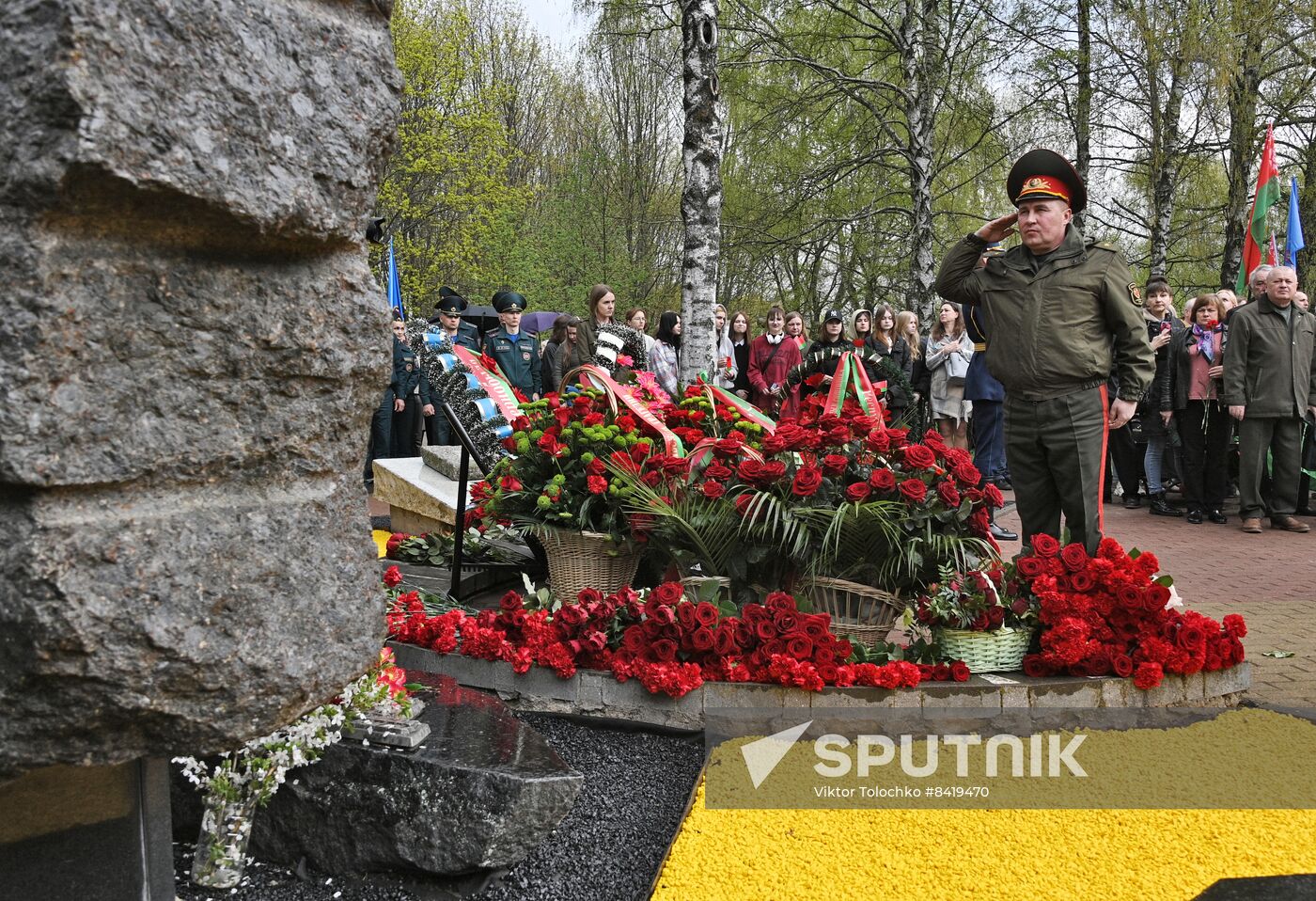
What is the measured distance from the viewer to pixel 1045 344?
4781mm

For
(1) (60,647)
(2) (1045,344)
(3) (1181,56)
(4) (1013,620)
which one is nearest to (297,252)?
(1) (60,647)

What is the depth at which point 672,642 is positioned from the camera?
4004 mm

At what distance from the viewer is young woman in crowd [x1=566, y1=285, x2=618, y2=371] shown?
9.87 meters

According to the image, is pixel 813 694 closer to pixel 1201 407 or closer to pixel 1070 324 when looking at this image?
pixel 1070 324

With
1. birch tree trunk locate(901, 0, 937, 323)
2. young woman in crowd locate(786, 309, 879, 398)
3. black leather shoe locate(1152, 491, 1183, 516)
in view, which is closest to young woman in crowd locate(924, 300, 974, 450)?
young woman in crowd locate(786, 309, 879, 398)

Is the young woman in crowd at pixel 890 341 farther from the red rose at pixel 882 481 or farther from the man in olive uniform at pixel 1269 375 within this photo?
the red rose at pixel 882 481

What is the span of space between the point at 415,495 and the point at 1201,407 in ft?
22.9

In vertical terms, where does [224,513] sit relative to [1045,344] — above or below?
below

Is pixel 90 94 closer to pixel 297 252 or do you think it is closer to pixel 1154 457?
pixel 297 252

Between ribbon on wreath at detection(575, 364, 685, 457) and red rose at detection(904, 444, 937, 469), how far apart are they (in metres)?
1.09

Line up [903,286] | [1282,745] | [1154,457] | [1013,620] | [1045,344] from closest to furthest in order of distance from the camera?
[1282,745] < [1013,620] < [1045,344] < [1154,457] < [903,286]

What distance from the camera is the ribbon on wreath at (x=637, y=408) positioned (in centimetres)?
503

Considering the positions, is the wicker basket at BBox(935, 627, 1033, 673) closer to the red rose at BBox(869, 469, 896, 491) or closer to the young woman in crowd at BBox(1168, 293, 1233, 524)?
the red rose at BBox(869, 469, 896, 491)

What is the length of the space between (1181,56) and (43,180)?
1515 centimetres
